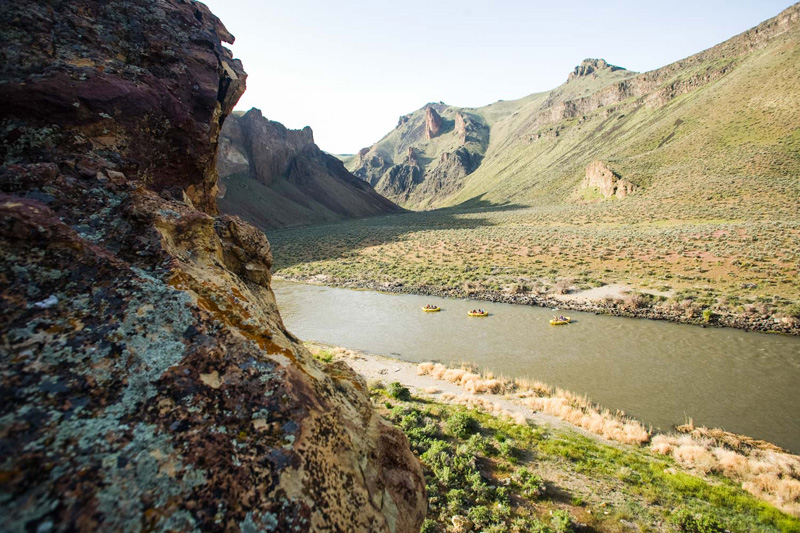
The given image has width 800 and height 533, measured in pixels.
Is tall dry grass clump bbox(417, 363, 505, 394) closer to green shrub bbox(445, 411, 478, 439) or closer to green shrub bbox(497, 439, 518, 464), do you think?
green shrub bbox(445, 411, 478, 439)

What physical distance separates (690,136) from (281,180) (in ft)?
331

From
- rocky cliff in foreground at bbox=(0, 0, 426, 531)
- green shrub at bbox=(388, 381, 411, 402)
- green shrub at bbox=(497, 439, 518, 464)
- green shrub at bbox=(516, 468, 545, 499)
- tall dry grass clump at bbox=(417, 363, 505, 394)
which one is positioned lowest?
tall dry grass clump at bbox=(417, 363, 505, 394)

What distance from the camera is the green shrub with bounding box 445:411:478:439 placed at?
10844 mm

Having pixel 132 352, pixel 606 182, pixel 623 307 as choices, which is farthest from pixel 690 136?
pixel 132 352

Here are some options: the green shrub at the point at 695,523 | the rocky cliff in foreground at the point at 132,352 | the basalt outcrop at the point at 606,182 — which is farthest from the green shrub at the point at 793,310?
the basalt outcrop at the point at 606,182

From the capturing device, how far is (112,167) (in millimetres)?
4148

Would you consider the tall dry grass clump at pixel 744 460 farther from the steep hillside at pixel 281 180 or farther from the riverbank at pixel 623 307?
the steep hillside at pixel 281 180

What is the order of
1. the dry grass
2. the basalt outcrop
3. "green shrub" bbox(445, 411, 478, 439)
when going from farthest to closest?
the basalt outcrop, "green shrub" bbox(445, 411, 478, 439), the dry grass

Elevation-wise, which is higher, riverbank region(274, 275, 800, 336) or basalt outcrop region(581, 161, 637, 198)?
basalt outcrop region(581, 161, 637, 198)

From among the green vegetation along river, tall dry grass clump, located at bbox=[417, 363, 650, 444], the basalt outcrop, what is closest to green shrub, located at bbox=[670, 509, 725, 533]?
tall dry grass clump, located at bbox=[417, 363, 650, 444]

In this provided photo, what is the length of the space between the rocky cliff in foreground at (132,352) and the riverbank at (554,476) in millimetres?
4961

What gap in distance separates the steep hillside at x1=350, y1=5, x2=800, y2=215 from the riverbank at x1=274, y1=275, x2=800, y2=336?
3510 centimetres

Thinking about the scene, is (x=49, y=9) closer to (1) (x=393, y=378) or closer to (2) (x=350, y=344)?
(1) (x=393, y=378)

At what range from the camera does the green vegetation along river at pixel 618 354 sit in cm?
1384
